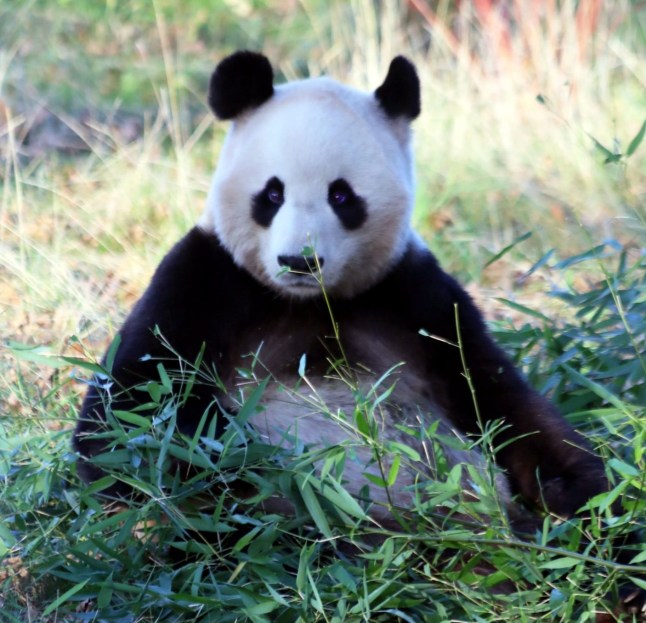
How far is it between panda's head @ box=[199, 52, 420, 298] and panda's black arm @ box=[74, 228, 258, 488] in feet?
0.22

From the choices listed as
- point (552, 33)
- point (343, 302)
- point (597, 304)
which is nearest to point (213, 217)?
point (343, 302)

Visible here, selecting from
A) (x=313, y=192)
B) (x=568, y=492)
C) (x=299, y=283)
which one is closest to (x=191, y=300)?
(x=299, y=283)

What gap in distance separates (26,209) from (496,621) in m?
3.82

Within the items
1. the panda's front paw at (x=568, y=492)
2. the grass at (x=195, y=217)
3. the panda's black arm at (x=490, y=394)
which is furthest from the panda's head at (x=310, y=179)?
the panda's front paw at (x=568, y=492)

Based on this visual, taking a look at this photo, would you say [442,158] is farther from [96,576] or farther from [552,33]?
[96,576]

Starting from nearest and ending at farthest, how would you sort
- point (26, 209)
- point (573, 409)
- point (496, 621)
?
point (496, 621) → point (573, 409) → point (26, 209)

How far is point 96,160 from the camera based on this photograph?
21.2ft

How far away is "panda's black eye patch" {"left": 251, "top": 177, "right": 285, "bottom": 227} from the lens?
2918 mm

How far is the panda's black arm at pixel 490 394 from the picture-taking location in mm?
2971

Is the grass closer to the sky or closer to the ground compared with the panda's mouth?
closer to the ground

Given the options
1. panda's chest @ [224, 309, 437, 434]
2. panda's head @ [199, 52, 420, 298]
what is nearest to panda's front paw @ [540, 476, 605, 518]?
panda's chest @ [224, 309, 437, 434]

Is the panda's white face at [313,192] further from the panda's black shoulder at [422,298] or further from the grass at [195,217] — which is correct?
the grass at [195,217]

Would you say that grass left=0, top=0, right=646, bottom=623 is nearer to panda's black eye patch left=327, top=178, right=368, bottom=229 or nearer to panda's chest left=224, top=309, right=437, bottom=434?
panda's chest left=224, top=309, right=437, bottom=434

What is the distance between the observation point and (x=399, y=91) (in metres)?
3.16
